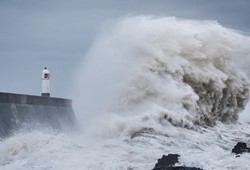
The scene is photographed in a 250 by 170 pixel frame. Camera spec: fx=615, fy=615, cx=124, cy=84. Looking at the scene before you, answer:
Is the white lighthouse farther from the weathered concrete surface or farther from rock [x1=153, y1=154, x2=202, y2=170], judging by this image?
rock [x1=153, y1=154, x2=202, y2=170]

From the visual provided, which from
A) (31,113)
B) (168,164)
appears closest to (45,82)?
(31,113)

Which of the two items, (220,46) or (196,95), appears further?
(220,46)

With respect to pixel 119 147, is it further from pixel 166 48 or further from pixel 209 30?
pixel 209 30

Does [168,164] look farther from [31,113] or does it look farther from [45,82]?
[45,82]

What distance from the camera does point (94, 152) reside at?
43.0 ft

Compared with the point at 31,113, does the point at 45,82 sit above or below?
above

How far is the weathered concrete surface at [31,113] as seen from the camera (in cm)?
1480

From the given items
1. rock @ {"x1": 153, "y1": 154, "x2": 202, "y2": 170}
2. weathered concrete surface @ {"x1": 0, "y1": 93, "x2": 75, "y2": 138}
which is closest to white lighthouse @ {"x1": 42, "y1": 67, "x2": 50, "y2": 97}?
weathered concrete surface @ {"x1": 0, "y1": 93, "x2": 75, "y2": 138}

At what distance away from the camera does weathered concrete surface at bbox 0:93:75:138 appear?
14.8 m

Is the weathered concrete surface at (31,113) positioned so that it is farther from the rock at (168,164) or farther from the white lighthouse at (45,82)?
the rock at (168,164)

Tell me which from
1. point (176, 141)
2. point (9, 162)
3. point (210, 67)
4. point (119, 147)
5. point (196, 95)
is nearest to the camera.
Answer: point (9, 162)

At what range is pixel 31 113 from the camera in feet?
52.4

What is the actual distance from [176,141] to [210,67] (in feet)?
Result: 18.6

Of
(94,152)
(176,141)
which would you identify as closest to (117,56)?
(176,141)
